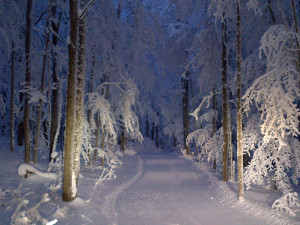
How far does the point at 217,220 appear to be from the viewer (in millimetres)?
7035

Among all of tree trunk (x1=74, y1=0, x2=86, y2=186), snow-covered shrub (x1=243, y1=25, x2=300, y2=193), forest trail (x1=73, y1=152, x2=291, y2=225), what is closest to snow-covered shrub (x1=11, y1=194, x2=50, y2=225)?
forest trail (x1=73, y1=152, x2=291, y2=225)

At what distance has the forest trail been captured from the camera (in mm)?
6859

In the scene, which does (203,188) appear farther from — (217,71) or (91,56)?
(91,56)

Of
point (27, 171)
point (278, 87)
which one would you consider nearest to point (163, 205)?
point (27, 171)

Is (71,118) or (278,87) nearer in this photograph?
(278,87)

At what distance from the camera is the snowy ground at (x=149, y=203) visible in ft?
21.3

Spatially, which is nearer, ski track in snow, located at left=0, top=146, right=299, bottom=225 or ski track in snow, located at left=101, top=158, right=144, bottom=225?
ski track in snow, located at left=0, top=146, right=299, bottom=225

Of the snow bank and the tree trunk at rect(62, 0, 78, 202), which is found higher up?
the tree trunk at rect(62, 0, 78, 202)

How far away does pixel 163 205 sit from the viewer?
8.37m

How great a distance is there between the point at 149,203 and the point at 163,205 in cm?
54

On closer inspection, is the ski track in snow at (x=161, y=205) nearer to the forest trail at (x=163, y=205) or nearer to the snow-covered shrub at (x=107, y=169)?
the forest trail at (x=163, y=205)

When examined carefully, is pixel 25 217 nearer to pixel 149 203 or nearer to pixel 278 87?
pixel 149 203

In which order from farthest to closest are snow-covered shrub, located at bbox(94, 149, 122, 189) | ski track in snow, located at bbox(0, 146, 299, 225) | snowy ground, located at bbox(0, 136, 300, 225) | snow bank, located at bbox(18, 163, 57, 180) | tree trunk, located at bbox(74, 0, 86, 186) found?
snow-covered shrub, located at bbox(94, 149, 122, 189), snow bank, located at bbox(18, 163, 57, 180), tree trunk, located at bbox(74, 0, 86, 186), ski track in snow, located at bbox(0, 146, 299, 225), snowy ground, located at bbox(0, 136, 300, 225)

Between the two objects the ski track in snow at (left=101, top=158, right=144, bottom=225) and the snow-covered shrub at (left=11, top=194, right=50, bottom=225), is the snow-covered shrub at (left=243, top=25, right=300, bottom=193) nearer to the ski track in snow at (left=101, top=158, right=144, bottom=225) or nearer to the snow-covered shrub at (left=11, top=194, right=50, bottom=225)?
the ski track in snow at (left=101, top=158, right=144, bottom=225)
